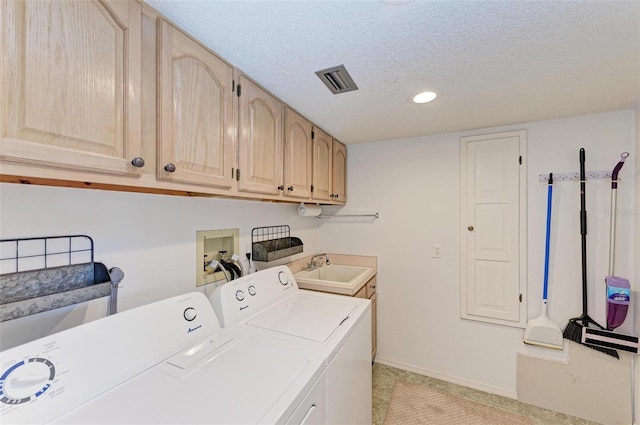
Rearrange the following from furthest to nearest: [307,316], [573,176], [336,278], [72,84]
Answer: [336,278] < [573,176] < [307,316] < [72,84]

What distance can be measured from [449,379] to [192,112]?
2.82m

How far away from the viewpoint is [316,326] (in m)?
1.33

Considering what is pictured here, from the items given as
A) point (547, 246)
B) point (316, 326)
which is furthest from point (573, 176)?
point (316, 326)

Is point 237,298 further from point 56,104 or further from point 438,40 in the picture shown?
point 438,40

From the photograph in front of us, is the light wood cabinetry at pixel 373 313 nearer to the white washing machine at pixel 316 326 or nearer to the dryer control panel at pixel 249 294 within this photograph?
the white washing machine at pixel 316 326

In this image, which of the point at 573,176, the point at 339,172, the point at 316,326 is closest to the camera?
the point at 316,326

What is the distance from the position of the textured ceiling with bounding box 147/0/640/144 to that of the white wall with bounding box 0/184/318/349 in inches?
30.1

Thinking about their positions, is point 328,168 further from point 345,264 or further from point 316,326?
point 316,326

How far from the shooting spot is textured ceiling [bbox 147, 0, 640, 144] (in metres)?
0.93

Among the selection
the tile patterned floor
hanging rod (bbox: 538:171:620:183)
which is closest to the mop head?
the tile patterned floor

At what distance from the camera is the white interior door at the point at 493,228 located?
2.07 meters

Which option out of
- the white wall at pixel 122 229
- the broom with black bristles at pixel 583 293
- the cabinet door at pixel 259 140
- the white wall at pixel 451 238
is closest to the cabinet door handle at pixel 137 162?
the white wall at pixel 122 229

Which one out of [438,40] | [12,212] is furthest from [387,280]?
[12,212]

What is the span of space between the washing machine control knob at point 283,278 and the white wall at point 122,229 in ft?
1.49
